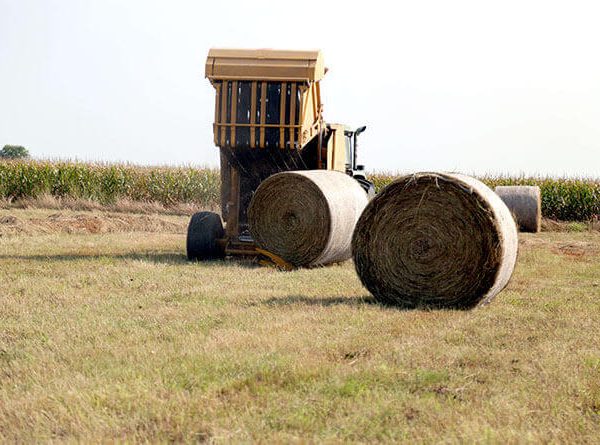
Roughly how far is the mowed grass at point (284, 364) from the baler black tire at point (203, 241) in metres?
2.74

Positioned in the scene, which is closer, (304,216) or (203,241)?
(304,216)

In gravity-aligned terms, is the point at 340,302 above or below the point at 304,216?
below

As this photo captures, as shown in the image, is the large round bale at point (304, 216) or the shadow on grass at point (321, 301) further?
the large round bale at point (304, 216)

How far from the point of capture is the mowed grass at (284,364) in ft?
17.4

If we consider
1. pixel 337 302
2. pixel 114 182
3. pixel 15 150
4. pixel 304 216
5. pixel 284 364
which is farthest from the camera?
pixel 15 150

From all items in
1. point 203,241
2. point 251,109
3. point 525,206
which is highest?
point 251,109

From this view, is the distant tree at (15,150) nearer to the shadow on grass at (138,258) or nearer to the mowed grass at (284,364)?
the shadow on grass at (138,258)

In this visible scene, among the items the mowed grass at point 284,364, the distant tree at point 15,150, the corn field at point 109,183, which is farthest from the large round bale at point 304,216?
the distant tree at point 15,150

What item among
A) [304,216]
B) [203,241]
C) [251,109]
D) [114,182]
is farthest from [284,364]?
[114,182]

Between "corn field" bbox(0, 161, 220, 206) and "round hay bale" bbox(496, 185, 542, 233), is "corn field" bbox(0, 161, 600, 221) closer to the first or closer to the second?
"corn field" bbox(0, 161, 220, 206)

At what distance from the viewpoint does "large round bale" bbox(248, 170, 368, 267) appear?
13.1 m

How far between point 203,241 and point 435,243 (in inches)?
212

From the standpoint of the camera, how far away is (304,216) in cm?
1325

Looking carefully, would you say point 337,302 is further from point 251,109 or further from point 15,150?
point 15,150
